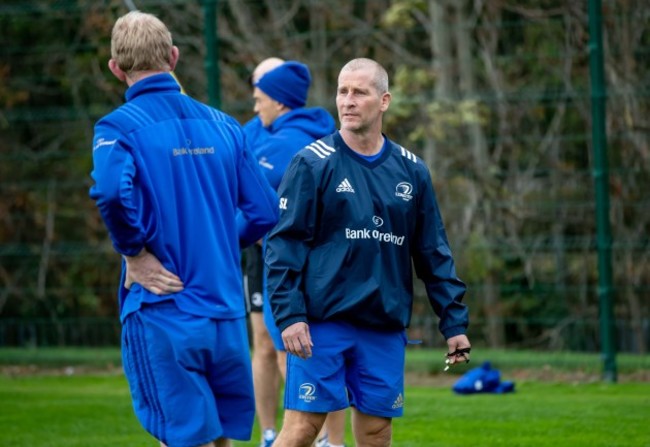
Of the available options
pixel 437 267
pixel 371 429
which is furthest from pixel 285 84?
pixel 371 429

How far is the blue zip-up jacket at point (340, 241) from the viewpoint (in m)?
5.13

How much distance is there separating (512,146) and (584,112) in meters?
0.77

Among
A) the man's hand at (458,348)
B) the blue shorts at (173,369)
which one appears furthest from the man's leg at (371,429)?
the blue shorts at (173,369)

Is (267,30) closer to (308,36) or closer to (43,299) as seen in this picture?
(308,36)

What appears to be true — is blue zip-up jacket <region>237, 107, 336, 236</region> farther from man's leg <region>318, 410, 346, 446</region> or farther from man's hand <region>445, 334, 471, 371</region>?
man's hand <region>445, 334, 471, 371</region>

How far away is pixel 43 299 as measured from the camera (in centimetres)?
1239

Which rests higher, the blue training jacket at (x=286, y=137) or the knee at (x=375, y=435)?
the blue training jacket at (x=286, y=137)

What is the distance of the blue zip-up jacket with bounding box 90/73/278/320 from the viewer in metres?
4.57

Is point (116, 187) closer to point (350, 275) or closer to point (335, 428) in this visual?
point (350, 275)

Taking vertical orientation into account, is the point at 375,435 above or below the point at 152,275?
below

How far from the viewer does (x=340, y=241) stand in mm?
5176

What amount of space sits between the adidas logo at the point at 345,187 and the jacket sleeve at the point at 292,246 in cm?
10

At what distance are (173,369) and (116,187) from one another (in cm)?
70

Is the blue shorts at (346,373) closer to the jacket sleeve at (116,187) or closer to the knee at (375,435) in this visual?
the knee at (375,435)
